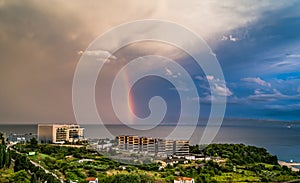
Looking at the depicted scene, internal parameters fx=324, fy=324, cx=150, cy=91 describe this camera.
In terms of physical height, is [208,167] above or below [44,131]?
below

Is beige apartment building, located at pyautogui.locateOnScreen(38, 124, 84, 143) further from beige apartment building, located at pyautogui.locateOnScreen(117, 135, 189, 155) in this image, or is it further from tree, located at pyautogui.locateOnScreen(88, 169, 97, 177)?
tree, located at pyautogui.locateOnScreen(88, 169, 97, 177)

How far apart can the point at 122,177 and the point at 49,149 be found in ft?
15.7

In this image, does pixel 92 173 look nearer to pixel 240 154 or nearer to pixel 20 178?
pixel 20 178

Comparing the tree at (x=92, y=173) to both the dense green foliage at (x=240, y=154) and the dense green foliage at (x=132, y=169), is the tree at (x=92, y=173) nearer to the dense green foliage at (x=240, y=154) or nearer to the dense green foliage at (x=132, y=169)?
the dense green foliage at (x=132, y=169)

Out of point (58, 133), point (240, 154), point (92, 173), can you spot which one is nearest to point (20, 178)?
point (92, 173)

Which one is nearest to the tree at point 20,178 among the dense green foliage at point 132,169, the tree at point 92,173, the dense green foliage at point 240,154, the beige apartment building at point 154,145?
the dense green foliage at point 132,169

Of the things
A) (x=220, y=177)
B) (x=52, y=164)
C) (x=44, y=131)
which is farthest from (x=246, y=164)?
(x=44, y=131)

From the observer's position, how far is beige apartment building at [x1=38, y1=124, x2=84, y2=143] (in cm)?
1373

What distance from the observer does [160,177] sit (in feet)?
23.5

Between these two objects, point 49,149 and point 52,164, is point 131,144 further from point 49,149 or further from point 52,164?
point 52,164

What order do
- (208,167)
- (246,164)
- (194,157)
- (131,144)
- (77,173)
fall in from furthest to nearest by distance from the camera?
1. (131,144)
2. (194,157)
3. (246,164)
4. (208,167)
5. (77,173)

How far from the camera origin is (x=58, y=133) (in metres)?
13.9

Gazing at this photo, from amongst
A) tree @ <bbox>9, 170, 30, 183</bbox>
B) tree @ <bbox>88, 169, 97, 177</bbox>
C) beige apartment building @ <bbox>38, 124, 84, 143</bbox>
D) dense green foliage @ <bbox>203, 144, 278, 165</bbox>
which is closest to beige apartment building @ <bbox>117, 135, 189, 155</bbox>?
dense green foliage @ <bbox>203, 144, 278, 165</bbox>

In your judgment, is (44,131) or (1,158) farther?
(44,131)
